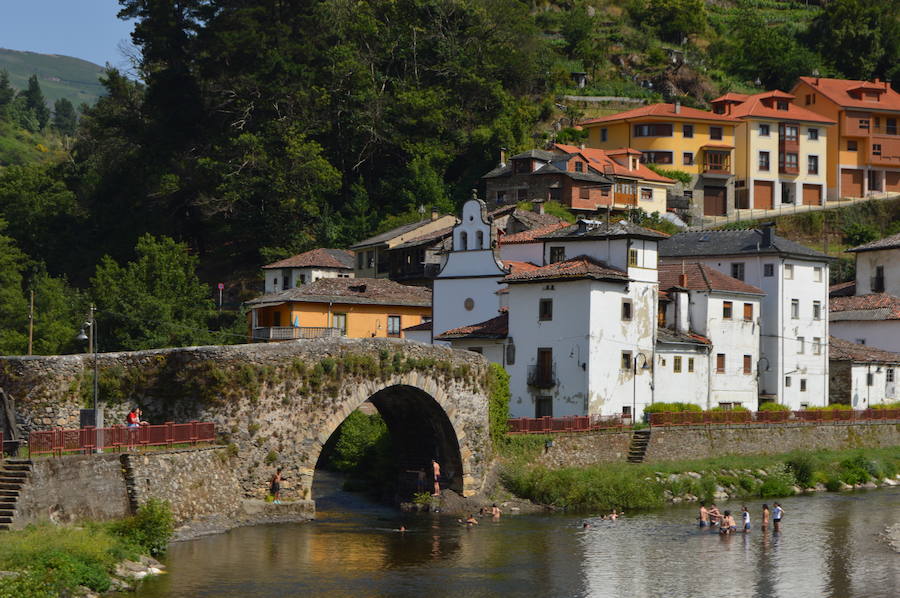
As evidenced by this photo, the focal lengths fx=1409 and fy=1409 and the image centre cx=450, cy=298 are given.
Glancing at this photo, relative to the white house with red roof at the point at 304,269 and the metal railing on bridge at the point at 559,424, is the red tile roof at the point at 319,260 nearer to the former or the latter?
the white house with red roof at the point at 304,269

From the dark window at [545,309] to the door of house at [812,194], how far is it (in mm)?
61679

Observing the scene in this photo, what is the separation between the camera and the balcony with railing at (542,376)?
63.1 metres

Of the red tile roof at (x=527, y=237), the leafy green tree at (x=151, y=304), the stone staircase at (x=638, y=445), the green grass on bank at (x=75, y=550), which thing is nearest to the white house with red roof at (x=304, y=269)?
the leafy green tree at (x=151, y=304)

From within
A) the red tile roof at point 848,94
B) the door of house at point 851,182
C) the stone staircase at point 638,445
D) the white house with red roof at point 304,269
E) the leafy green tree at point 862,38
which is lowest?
the stone staircase at point 638,445

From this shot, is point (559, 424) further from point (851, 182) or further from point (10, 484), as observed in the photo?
point (851, 182)

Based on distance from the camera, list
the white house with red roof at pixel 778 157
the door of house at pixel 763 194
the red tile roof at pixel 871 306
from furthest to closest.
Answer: the white house with red roof at pixel 778 157, the door of house at pixel 763 194, the red tile roof at pixel 871 306

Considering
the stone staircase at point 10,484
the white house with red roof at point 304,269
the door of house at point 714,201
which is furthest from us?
the door of house at point 714,201

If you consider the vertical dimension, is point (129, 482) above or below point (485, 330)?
below

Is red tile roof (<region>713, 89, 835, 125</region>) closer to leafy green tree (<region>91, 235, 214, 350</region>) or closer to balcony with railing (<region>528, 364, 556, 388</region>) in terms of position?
leafy green tree (<region>91, 235, 214, 350</region>)

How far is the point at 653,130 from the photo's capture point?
116438 millimetres

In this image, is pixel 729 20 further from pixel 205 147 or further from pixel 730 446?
pixel 730 446

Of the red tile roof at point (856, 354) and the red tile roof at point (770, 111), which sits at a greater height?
the red tile roof at point (770, 111)

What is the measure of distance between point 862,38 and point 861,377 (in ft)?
254

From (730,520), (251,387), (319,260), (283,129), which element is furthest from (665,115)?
(251,387)
